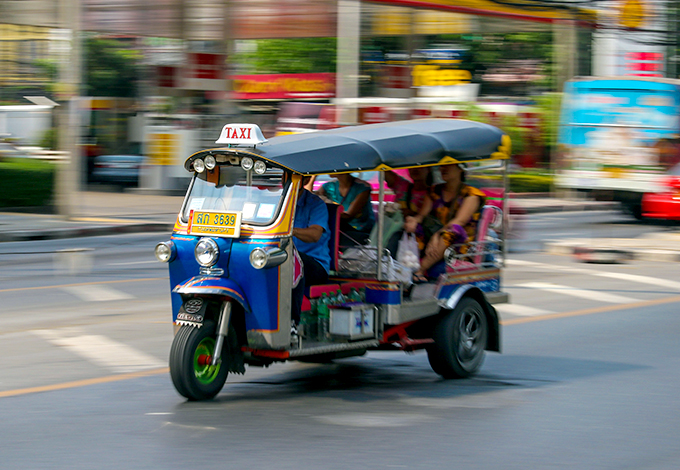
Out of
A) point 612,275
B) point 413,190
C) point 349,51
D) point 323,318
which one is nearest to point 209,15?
point 349,51

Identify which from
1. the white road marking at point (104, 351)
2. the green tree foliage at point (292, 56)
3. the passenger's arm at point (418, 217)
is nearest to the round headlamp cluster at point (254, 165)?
the passenger's arm at point (418, 217)

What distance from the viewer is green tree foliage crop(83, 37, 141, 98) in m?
41.7

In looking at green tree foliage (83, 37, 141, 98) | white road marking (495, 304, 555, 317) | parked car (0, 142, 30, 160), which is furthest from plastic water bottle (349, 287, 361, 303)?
green tree foliage (83, 37, 141, 98)

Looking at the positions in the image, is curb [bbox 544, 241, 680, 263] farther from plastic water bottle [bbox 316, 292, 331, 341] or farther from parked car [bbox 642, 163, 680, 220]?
plastic water bottle [bbox 316, 292, 331, 341]

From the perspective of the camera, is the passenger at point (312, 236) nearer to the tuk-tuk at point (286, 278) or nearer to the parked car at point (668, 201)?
the tuk-tuk at point (286, 278)

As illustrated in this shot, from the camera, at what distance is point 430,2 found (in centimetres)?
2605

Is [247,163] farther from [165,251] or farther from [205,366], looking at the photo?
[205,366]

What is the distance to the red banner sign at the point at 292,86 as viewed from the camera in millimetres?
36000

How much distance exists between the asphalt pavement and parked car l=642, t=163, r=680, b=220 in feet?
1.36

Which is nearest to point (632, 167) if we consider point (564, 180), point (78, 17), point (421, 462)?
point (564, 180)

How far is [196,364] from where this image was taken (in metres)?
6.81

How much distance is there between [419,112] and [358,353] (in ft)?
74.9

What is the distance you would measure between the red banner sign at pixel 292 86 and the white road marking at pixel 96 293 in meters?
22.9

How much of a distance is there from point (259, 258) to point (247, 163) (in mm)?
685
